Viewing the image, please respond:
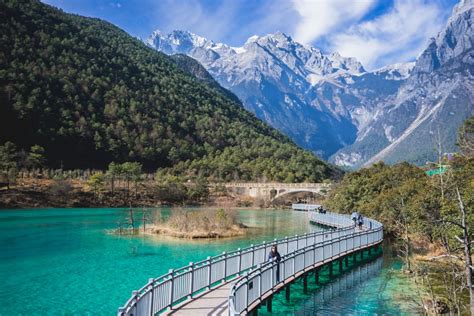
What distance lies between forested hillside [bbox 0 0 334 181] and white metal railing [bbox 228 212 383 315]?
301 feet

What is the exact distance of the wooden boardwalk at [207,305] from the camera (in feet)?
43.2

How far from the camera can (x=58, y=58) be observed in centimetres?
15700

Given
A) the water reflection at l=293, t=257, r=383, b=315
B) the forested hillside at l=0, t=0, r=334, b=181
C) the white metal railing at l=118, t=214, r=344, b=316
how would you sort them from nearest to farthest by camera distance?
the white metal railing at l=118, t=214, r=344, b=316
the water reflection at l=293, t=257, r=383, b=315
the forested hillside at l=0, t=0, r=334, b=181

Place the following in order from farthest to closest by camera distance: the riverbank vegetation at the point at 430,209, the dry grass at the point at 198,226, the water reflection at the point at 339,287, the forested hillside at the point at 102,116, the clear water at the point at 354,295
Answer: the forested hillside at the point at 102,116, the dry grass at the point at 198,226, the water reflection at the point at 339,287, the clear water at the point at 354,295, the riverbank vegetation at the point at 430,209

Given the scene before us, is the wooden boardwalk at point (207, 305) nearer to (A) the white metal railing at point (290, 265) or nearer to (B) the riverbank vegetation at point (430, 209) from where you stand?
(A) the white metal railing at point (290, 265)


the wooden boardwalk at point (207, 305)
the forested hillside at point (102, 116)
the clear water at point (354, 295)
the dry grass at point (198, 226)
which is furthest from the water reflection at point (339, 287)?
the forested hillside at point (102, 116)

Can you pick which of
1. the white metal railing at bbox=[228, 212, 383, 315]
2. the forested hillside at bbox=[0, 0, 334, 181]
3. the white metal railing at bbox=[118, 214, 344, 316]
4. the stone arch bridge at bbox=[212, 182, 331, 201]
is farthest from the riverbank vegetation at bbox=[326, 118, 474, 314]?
the forested hillside at bbox=[0, 0, 334, 181]

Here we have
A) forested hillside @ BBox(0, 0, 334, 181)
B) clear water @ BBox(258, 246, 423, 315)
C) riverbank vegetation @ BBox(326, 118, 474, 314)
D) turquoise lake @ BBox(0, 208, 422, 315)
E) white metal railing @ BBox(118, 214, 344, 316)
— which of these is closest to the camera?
white metal railing @ BBox(118, 214, 344, 316)

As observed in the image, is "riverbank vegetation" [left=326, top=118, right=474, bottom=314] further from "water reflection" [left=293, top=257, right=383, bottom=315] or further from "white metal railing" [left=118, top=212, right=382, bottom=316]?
"white metal railing" [left=118, top=212, right=382, bottom=316]

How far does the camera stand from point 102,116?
493 ft

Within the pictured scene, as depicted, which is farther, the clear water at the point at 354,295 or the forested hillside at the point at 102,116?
the forested hillside at the point at 102,116

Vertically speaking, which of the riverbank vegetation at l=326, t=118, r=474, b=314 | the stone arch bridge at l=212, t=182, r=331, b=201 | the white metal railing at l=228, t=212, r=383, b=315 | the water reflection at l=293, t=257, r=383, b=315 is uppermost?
the stone arch bridge at l=212, t=182, r=331, b=201

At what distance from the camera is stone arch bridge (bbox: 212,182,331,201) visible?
341ft

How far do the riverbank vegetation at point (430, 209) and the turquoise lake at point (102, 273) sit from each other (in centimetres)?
217
